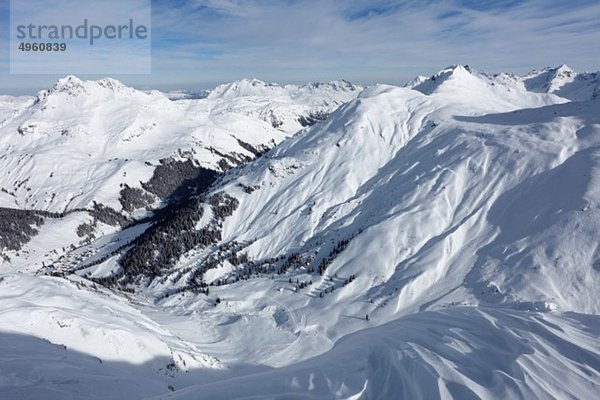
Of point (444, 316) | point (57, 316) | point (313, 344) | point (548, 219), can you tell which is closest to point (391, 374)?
point (444, 316)

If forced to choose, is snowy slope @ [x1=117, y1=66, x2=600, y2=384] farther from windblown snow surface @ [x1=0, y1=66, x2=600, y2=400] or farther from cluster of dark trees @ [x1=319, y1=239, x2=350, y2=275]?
cluster of dark trees @ [x1=319, y1=239, x2=350, y2=275]

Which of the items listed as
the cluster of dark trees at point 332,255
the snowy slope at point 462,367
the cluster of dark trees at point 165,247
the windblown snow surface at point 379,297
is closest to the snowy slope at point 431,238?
the windblown snow surface at point 379,297

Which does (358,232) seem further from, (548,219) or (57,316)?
→ (57,316)

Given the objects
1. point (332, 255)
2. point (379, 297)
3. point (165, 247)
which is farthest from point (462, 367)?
point (165, 247)

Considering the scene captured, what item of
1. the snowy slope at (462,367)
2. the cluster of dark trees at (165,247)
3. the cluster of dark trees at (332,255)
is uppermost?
the snowy slope at (462,367)

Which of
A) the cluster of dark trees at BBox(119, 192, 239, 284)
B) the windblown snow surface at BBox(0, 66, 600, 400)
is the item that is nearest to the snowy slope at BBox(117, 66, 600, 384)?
the windblown snow surface at BBox(0, 66, 600, 400)

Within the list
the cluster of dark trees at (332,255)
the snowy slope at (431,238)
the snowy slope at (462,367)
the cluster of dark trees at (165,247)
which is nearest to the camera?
the snowy slope at (462,367)

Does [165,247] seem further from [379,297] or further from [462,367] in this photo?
[462,367]

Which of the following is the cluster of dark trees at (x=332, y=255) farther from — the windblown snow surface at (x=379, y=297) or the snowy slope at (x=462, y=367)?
the snowy slope at (x=462, y=367)
